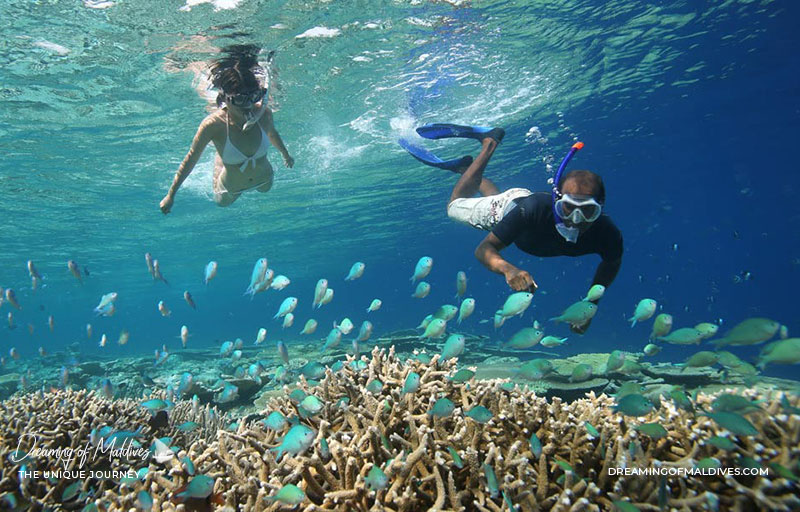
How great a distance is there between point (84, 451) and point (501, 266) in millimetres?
5966

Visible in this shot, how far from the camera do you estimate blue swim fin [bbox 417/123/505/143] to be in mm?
8484

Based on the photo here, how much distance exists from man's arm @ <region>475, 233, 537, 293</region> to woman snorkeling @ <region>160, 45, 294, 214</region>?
531cm

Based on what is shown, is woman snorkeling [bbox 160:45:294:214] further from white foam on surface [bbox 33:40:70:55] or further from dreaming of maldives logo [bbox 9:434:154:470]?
white foam on surface [bbox 33:40:70:55]

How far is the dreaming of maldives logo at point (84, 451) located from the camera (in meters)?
4.51

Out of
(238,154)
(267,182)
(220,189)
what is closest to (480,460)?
(238,154)

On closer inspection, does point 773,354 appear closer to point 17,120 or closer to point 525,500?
point 525,500

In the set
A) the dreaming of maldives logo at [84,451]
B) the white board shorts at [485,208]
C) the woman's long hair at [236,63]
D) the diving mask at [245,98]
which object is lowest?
the dreaming of maldives logo at [84,451]

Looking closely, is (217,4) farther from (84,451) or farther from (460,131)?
(84,451)

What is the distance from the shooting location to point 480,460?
316 centimetres

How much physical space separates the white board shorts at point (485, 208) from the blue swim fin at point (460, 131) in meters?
1.74

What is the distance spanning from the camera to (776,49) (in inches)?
701

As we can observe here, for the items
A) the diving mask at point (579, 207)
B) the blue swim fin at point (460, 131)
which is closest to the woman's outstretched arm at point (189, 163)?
the blue swim fin at point (460, 131)

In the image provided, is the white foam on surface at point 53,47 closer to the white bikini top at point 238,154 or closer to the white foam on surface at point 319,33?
the white foam on surface at point 319,33

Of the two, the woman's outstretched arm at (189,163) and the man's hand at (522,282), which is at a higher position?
the woman's outstretched arm at (189,163)
